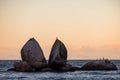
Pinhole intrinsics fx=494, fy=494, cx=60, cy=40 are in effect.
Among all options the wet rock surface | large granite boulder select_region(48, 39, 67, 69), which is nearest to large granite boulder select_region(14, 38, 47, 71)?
the wet rock surface

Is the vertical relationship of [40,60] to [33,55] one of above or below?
below

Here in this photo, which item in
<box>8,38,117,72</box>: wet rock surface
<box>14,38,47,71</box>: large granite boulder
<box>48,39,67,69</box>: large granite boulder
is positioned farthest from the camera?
<box>14,38,47,71</box>: large granite boulder

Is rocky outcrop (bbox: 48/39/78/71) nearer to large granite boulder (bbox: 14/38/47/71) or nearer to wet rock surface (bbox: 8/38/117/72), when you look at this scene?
wet rock surface (bbox: 8/38/117/72)

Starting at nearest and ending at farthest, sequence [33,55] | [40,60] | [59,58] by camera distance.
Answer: [59,58] < [40,60] < [33,55]

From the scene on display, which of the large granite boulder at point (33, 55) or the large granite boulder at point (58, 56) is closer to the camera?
the large granite boulder at point (58, 56)

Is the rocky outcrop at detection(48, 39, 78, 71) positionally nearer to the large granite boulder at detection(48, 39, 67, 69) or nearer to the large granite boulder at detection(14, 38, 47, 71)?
the large granite boulder at detection(48, 39, 67, 69)

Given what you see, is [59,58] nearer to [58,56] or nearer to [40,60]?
[58,56]

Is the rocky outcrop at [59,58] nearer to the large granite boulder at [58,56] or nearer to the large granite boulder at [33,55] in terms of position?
the large granite boulder at [58,56]

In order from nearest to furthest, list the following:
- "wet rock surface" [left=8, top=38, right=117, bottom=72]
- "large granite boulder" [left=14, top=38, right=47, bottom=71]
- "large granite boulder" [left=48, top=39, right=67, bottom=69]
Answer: "wet rock surface" [left=8, top=38, right=117, bottom=72] < "large granite boulder" [left=48, top=39, right=67, bottom=69] < "large granite boulder" [left=14, top=38, right=47, bottom=71]

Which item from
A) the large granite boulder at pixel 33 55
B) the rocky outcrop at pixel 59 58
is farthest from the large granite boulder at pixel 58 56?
the large granite boulder at pixel 33 55

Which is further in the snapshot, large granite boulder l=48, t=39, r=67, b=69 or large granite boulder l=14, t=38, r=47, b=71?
large granite boulder l=14, t=38, r=47, b=71

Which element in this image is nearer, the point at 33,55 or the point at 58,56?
the point at 58,56

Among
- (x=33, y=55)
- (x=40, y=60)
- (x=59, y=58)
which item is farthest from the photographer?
(x=33, y=55)

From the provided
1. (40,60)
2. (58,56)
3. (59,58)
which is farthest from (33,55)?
(59,58)
